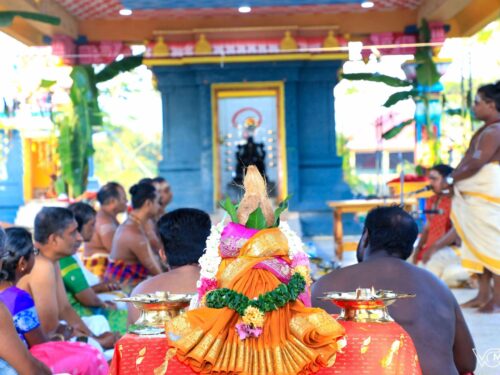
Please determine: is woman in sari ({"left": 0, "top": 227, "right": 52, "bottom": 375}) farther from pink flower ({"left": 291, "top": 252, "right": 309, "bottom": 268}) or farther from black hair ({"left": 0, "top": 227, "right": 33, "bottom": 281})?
pink flower ({"left": 291, "top": 252, "right": 309, "bottom": 268})

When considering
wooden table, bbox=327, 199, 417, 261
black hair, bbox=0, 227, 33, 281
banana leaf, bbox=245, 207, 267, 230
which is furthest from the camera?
wooden table, bbox=327, 199, 417, 261

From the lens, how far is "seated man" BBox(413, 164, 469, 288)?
270 inches

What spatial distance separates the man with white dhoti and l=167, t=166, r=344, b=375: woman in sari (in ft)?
12.0

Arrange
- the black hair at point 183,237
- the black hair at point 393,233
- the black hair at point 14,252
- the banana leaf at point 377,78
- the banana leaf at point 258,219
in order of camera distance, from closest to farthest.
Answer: the banana leaf at point 258,219 < the black hair at point 393,233 < the black hair at point 14,252 < the black hair at point 183,237 < the banana leaf at point 377,78

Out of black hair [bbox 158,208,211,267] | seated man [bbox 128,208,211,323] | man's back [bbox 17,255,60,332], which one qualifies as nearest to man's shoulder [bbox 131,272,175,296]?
seated man [bbox 128,208,211,323]

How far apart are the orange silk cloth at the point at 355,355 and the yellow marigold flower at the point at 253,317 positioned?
27 centimetres

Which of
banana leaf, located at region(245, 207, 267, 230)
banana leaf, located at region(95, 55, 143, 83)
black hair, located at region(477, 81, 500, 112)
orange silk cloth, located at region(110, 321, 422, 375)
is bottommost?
orange silk cloth, located at region(110, 321, 422, 375)

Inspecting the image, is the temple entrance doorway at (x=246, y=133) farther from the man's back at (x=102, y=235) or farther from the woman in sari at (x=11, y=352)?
the woman in sari at (x=11, y=352)

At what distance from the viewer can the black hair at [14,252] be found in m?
3.11

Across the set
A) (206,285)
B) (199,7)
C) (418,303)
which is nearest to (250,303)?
(206,285)

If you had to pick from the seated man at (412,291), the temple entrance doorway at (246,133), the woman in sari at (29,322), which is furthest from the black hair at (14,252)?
the temple entrance doorway at (246,133)

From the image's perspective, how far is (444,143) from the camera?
38.8 feet

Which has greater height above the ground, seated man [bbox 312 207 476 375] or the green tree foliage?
the green tree foliage

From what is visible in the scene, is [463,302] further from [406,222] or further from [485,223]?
[406,222]
